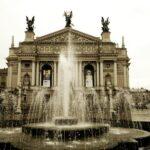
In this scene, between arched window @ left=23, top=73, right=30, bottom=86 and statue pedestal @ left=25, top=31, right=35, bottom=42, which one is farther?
statue pedestal @ left=25, top=31, right=35, bottom=42

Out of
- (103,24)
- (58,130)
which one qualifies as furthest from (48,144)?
(103,24)

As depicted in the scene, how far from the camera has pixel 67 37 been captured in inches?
2156

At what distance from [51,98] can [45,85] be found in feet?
22.1

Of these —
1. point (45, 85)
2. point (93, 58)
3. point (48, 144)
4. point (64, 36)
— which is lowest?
point (48, 144)

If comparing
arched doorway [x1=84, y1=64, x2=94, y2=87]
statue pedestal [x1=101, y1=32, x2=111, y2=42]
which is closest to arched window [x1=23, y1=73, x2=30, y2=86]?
arched doorway [x1=84, y1=64, x2=94, y2=87]

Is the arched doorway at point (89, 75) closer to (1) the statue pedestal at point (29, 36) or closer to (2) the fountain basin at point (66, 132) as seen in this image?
(1) the statue pedestal at point (29, 36)

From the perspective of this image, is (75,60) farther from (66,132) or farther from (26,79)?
(66,132)

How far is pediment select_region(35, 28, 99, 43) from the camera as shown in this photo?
178 ft

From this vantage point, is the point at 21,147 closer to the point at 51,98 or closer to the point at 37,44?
the point at 51,98

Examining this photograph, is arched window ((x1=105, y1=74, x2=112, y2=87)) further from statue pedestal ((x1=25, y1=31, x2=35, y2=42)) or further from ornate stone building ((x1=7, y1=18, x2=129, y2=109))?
statue pedestal ((x1=25, y1=31, x2=35, y2=42))

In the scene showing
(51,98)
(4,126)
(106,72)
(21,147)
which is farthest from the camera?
(106,72)

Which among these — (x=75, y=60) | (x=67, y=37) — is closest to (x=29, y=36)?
(x=67, y=37)

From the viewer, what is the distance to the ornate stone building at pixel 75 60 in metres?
52.4

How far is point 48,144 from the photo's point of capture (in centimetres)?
1251
